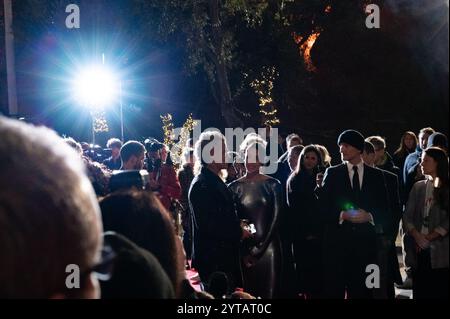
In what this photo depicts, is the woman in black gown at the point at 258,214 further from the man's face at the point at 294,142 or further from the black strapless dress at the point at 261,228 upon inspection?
the man's face at the point at 294,142

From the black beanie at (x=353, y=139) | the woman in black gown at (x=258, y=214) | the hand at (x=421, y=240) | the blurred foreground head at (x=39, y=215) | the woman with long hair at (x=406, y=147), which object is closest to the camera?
the blurred foreground head at (x=39, y=215)

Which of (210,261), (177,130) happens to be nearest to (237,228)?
(210,261)

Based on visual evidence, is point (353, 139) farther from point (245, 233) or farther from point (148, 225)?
point (148, 225)

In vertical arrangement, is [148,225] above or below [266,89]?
below

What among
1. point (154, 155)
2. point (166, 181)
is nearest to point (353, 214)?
point (166, 181)

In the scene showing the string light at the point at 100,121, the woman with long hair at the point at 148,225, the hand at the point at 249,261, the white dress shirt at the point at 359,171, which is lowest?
the hand at the point at 249,261

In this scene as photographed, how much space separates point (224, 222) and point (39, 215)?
16.4 feet

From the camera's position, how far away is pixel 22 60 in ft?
70.4

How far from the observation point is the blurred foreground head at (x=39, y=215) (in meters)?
0.83

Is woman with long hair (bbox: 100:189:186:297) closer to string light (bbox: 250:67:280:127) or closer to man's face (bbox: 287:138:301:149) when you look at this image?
man's face (bbox: 287:138:301:149)

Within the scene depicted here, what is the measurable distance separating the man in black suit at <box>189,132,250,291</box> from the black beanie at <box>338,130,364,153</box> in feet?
4.00

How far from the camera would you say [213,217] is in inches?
227

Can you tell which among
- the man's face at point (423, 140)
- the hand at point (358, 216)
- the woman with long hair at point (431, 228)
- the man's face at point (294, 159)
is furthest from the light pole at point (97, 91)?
the woman with long hair at point (431, 228)

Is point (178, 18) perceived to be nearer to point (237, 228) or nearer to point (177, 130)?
point (177, 130)
